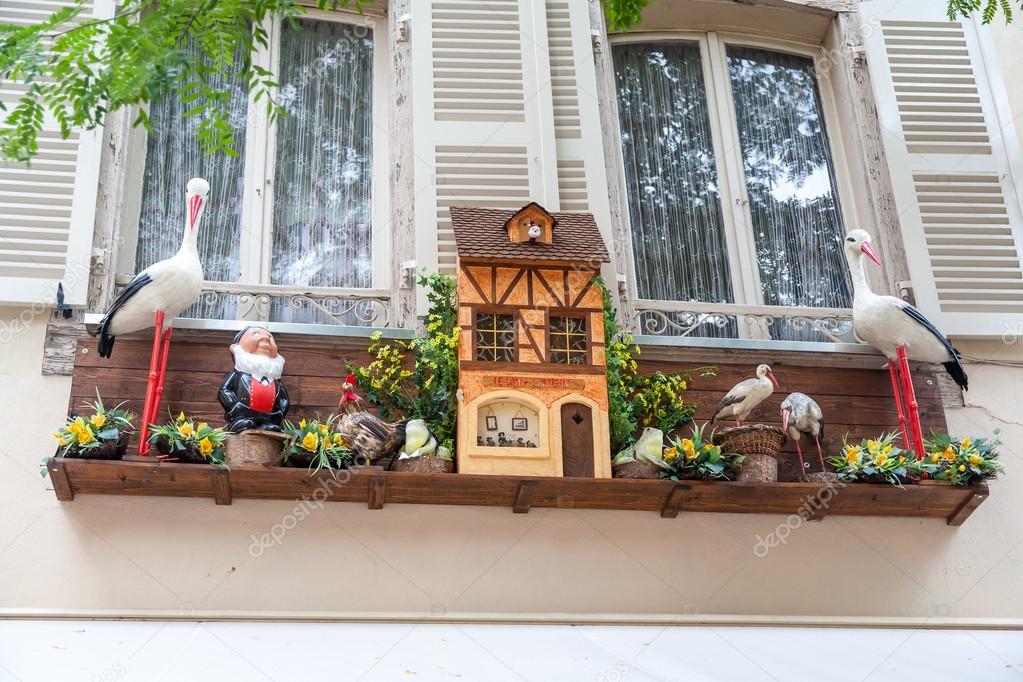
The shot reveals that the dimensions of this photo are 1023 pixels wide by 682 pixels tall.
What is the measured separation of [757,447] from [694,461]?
10.9 inches

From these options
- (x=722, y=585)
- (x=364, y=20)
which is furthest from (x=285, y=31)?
(x=722, y=585)

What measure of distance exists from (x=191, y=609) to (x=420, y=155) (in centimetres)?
229

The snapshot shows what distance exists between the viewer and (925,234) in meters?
5.90

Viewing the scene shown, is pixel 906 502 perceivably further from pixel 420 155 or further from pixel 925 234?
pixel 420 155

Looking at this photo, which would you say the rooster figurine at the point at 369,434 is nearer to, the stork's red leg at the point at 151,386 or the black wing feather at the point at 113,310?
the stork's red leg at the point at 151,386

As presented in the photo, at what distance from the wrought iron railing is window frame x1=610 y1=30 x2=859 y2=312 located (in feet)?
0.06

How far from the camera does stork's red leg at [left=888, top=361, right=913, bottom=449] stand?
5195mm

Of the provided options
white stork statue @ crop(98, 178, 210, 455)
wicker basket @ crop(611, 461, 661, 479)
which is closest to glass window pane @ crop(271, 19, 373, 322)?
white stork statue @ crop(98, 178, 210, 455)

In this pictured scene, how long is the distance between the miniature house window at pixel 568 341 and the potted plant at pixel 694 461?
0.52m

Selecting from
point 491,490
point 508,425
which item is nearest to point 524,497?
point 491,490

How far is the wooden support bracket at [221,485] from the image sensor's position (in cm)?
450

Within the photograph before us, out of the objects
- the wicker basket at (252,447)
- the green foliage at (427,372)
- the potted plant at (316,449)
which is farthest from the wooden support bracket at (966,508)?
the wicker basket at (252,447)

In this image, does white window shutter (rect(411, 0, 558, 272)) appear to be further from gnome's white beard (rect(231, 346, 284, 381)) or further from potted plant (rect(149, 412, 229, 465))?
potted plant (rect(149, 412, 229, 465))

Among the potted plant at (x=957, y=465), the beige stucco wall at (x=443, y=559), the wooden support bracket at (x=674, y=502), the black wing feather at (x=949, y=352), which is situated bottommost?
the beige stucco wall at (x=443, y=559)
